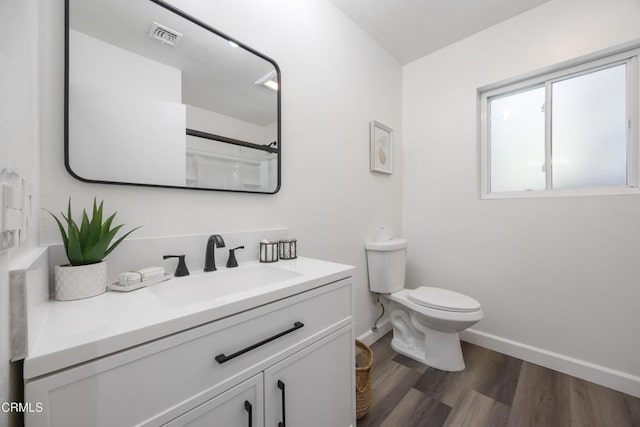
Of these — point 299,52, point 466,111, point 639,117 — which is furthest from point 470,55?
point 299,52

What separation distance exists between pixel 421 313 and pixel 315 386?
998mm

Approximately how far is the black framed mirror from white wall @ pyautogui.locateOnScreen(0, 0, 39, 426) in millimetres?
153

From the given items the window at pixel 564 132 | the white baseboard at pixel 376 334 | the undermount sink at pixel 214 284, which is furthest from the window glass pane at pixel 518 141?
the undermount sink at pixel 214 284

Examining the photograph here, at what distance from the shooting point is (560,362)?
1.61 meters

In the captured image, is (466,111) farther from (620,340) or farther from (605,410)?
(605,410)

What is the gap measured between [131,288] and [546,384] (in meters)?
2.23

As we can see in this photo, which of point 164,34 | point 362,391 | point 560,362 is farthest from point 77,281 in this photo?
point 560,362

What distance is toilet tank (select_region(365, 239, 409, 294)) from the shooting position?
186 cm

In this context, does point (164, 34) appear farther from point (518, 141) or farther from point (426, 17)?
point (518, 141)

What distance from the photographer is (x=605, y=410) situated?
1297mm

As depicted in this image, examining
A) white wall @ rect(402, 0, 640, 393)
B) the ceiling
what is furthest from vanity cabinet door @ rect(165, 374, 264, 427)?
the ceiling

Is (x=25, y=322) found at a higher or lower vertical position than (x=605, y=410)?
higher

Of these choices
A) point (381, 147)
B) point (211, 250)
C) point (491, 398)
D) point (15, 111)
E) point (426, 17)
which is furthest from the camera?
point (381, 147)

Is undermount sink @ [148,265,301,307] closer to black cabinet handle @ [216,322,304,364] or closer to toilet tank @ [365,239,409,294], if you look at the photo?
black cabinet handle @ [216,322,304,364]
